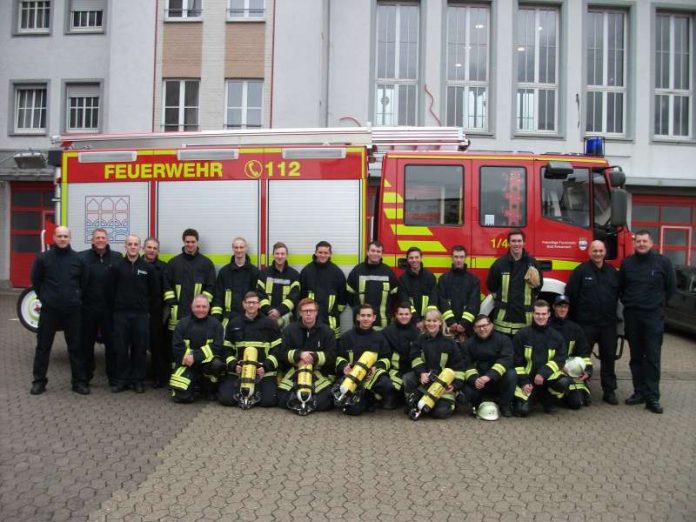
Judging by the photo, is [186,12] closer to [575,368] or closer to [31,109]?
[31,109]

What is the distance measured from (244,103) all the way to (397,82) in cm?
403

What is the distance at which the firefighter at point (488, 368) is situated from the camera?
6219 millimetres

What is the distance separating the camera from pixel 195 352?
21.0ft

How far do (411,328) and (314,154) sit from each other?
2.24 metres

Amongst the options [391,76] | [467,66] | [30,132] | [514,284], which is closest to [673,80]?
[467,66]

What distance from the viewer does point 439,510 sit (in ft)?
13.1

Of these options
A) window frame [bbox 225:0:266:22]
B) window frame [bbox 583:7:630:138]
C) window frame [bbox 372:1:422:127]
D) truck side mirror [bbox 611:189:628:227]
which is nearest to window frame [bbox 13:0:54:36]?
window frame [bbox 225:0:266:22]

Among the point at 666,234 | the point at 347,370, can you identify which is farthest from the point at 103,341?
the point at 666,234

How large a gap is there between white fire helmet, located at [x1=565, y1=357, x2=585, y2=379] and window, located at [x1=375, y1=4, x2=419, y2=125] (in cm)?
1103

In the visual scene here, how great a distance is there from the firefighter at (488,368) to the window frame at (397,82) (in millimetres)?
10900

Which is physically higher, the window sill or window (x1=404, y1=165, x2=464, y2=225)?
the window sill

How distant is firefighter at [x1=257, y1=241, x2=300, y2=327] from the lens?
22.5 ft

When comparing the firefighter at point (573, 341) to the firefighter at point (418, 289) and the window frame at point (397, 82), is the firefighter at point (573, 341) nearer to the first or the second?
the firefighter at point (418, 289)

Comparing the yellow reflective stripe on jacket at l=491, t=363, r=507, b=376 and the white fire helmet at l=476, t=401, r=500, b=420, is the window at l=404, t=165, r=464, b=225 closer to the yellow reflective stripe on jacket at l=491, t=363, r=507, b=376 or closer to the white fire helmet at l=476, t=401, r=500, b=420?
the yellow reflective stripe on jacket at l=491, t=363, r=507, b=376
